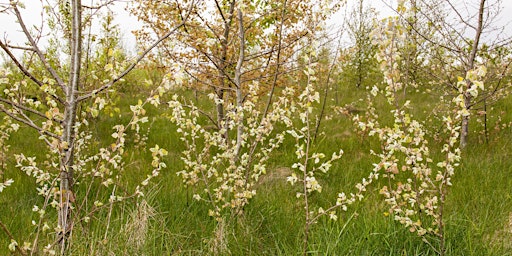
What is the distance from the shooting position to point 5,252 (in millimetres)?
3238

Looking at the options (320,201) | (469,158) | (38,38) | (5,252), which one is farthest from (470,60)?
(5,252)

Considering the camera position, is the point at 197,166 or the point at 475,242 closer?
the point at 475,242

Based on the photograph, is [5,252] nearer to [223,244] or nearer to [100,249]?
[100,249]

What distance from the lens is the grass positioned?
3.14 metres

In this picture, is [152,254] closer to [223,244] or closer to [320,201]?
[223,244]

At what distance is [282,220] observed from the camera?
3848mm

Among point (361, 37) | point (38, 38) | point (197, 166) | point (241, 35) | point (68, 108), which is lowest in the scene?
point (197, 166)

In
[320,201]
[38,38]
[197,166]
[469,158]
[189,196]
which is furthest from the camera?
[469,158]

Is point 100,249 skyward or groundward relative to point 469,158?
groundward

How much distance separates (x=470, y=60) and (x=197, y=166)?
4.76 metres

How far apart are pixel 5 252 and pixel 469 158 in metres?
6.07

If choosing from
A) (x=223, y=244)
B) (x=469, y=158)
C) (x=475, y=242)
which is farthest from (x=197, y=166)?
(x=469, y=158)

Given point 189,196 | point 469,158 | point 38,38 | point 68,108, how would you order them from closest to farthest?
point 68,108 < point 38,38 < point 189,196 < point 469,158

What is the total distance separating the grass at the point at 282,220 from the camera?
3.14 metres
